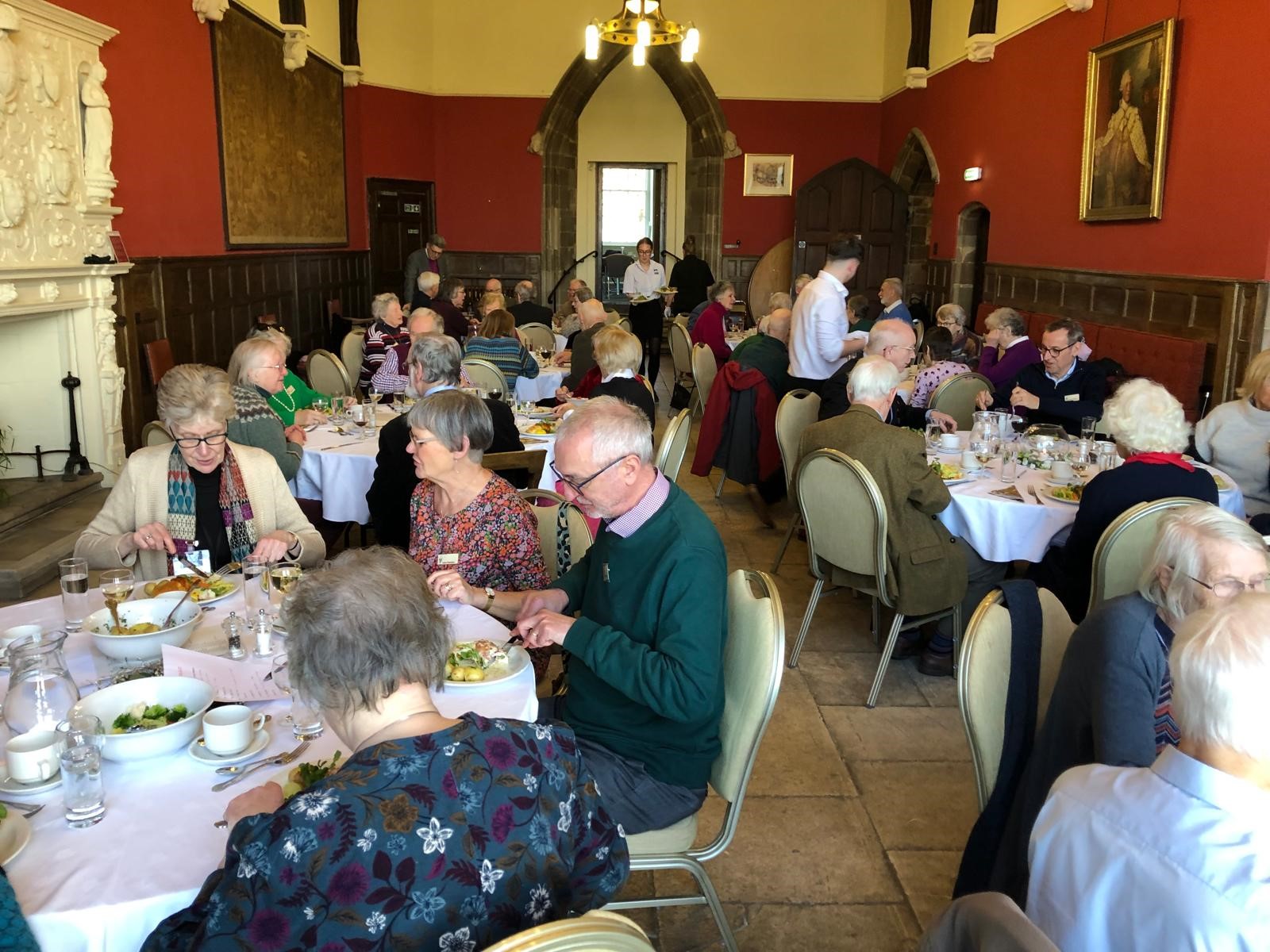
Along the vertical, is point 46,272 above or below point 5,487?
above

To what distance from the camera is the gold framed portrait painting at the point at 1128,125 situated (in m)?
6.95

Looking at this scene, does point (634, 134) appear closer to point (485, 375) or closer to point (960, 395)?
point (485, 375)

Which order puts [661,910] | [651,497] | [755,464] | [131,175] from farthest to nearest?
[131,175]
[755,464]
[661,910]
[651,497]

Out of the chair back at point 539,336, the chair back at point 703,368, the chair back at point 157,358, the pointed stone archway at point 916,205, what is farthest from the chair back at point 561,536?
the pointed stone archway at point 916,205

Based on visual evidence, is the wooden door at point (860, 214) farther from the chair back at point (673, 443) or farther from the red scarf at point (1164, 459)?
the red scarf at point (1164, 459)

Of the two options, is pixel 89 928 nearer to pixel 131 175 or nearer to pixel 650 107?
pixel 131 175

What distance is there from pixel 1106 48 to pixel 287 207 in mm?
7734

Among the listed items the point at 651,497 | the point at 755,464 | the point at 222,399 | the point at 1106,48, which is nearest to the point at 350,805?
the point at 651,497

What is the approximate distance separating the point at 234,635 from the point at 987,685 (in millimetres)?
1564

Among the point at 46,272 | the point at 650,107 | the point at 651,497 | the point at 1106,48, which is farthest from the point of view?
the point at 650,107

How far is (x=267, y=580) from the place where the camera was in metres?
2.29

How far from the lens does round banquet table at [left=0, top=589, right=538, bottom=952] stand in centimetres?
132

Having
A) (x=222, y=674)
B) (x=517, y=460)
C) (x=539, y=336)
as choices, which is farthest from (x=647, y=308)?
(x=222, y=674)

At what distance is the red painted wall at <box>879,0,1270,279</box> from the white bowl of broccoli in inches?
257
